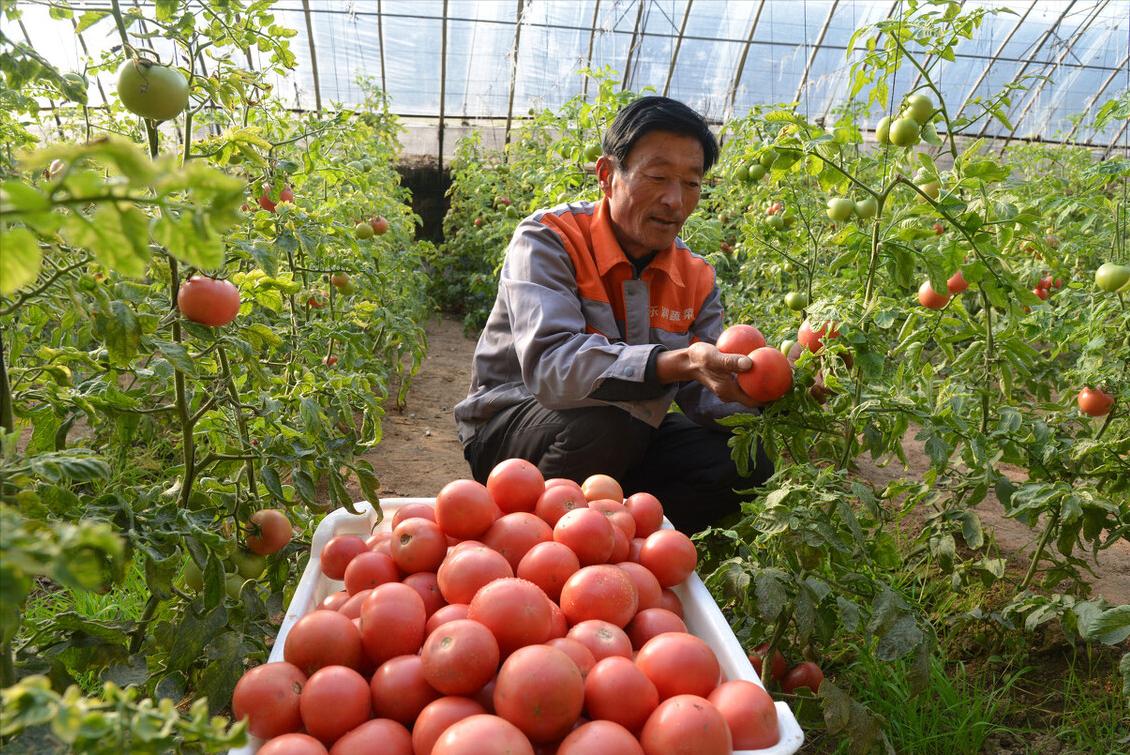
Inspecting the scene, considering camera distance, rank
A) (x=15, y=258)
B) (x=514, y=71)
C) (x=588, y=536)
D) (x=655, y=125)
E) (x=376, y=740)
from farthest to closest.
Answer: (x=514, y=71)
(x=655, y=125)
(x=588, y=536)
(x=376, y=740)
(x=15, y=258)

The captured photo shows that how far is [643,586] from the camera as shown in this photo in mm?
1539

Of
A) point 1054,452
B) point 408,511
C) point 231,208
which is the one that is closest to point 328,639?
point 408,511

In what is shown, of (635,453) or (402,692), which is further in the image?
(635,453)

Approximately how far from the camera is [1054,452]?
83.8 inches

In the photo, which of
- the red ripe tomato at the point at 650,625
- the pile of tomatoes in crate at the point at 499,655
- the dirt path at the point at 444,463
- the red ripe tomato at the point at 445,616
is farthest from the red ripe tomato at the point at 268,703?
the dirt path at the point at 444,463

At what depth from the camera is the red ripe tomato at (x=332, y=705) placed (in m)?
1.21

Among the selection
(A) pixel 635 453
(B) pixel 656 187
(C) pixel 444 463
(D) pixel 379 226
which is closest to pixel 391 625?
(A) pixel 635 453

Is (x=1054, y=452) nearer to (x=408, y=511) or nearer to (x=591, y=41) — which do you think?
(x=408, y=511)

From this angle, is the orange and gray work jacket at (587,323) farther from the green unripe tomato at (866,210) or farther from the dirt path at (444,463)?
the dirt path at (444,463)

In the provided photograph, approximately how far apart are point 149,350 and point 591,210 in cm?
164

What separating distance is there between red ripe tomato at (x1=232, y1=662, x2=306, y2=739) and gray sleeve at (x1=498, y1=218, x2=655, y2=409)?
1.13 m

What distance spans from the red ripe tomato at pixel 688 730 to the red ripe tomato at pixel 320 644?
19.5 inches

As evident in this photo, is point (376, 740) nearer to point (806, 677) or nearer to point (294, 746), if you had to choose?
point (294, 746)

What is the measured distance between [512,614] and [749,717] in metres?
0.38
